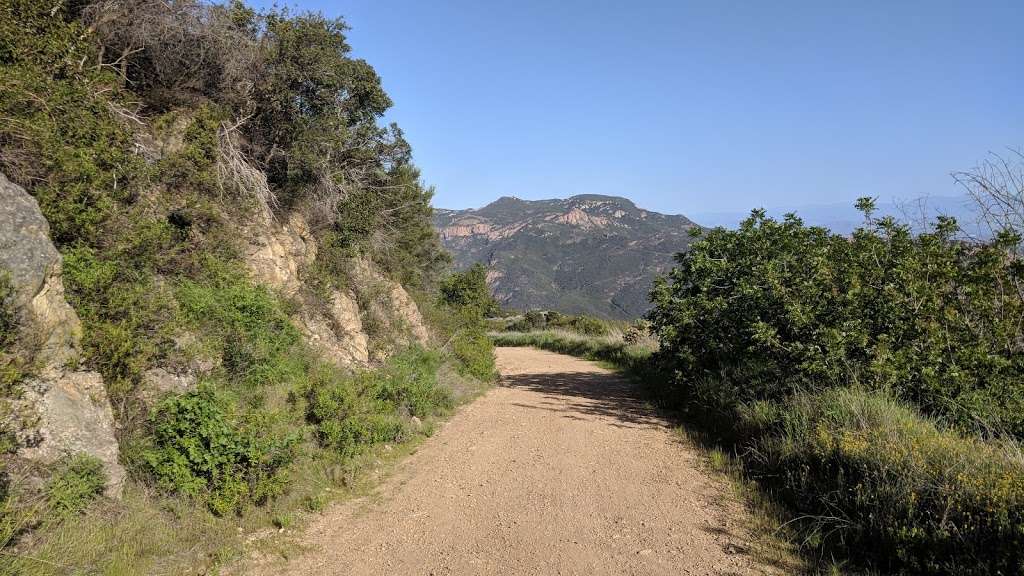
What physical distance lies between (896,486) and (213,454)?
5958 mm

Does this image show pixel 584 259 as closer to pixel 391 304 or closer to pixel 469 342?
pixel 469 342

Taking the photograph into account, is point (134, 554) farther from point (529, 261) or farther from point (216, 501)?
point (529, 261)

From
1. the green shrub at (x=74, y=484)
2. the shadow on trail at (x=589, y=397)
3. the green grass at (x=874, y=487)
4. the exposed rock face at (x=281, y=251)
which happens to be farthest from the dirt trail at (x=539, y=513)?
the exposed rock face at (x=281, y=251)

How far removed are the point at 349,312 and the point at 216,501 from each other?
6588 millimetres

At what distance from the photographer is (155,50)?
9562 millimetres

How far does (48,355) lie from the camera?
4312 mm

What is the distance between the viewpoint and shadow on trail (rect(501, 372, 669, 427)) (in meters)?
9.38

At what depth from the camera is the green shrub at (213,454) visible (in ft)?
14.9

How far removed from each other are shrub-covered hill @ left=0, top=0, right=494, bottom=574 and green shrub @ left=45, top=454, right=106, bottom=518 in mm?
15

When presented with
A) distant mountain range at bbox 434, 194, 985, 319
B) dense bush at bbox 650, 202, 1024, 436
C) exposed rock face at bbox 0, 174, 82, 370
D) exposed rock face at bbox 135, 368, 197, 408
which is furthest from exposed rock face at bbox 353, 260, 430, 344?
distant mountain range at bbox 434, 194, 985, 319

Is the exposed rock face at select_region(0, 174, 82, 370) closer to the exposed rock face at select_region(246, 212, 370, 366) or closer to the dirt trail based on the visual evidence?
the dirt trail

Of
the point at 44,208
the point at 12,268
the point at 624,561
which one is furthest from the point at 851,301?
Result: the point at 44,208

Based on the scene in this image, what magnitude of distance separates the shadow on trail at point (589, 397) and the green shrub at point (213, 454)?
5505 mm

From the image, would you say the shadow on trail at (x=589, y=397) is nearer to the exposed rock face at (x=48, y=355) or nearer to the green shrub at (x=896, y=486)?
the green shrub at (x=896, y=486)
